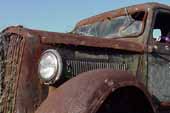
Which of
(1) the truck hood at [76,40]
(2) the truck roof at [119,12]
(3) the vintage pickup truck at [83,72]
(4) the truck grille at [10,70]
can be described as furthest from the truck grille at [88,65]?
(2) the truck roof at [119,12]

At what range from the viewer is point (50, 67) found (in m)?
5.35

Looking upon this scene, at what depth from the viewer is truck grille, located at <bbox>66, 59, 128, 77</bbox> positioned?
571 centimetres

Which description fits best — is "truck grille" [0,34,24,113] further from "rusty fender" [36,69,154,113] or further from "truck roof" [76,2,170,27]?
"truck roof" [76,2,170,27]

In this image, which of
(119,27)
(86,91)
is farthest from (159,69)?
(86,91)

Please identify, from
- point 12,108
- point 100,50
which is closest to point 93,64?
point 100,50

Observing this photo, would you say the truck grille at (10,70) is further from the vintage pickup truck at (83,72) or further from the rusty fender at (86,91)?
the rusty fender at (86,91)

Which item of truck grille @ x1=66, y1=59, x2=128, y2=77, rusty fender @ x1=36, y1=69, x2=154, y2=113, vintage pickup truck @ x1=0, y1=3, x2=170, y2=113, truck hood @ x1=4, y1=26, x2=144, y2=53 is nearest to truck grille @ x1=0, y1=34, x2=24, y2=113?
vintage pickup truck @ x1=0, y1=3, x2=170, y2=113

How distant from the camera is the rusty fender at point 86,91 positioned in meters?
5.04

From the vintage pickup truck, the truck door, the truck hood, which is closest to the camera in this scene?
the vintage pickup truck

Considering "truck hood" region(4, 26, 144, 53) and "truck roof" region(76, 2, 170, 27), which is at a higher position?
"truck roof" region(76, 2, 170, 27)

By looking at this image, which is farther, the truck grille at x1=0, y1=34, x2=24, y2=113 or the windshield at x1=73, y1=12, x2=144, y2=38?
the windshield at x1=73, y1=12, x2=144, y2=38

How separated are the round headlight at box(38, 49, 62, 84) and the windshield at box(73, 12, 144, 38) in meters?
1.65

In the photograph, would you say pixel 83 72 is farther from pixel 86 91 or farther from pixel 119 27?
pixel 119 27

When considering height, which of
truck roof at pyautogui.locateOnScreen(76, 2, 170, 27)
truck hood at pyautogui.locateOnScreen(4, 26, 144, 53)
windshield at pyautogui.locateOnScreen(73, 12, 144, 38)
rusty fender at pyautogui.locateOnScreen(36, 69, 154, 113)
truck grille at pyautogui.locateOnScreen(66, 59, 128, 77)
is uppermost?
truck roof at pyautogui.locateOnScreen(76, 2, 170, 27)
